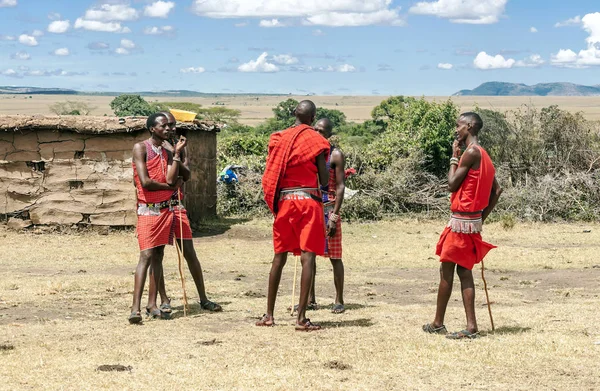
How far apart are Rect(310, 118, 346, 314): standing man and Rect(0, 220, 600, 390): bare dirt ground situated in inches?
12.1

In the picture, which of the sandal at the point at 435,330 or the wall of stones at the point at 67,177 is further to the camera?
the wall of stones at the point at 67,177

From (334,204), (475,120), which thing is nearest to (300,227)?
(334,204)

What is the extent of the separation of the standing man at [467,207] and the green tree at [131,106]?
1230 inches

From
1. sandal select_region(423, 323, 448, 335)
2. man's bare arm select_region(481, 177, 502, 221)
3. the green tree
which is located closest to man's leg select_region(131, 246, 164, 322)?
sandal select_region(423, 323, 448, 335)

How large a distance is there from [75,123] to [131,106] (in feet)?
86.4

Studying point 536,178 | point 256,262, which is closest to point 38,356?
point 256,262

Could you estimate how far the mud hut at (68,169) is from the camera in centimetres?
1440

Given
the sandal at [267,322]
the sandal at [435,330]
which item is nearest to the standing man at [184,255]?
the sandal at [267,322]

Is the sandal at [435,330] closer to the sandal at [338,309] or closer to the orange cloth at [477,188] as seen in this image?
the orange cloth at [477,188]

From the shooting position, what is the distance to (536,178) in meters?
18.0

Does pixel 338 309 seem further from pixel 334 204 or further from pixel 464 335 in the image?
pixel 464 335

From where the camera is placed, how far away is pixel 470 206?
22.5 ft

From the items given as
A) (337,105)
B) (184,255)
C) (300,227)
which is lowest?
(184,255)

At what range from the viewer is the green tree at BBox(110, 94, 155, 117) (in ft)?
126
